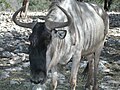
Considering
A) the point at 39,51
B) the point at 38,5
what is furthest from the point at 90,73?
the point at 38,5

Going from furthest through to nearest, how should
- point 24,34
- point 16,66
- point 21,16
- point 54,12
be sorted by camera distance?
1. point 21,16
2. point 24,34
3. point 16,66
4. point 54,12

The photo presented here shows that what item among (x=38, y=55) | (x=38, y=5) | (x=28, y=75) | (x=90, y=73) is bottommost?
(x=38, y=5)

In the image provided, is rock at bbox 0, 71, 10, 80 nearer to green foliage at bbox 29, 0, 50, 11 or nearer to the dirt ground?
the dirt ground

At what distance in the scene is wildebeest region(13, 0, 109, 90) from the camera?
5.14 metres

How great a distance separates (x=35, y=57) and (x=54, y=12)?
1.18 metres

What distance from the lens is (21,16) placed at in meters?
19.8

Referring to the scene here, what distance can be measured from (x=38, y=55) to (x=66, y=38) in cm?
97

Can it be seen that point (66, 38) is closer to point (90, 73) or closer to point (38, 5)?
point (90, 73)

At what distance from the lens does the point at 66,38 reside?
5938 millimetres

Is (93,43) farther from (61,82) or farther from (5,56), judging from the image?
(5,56)

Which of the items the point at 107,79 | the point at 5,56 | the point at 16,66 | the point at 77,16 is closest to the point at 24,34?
the point at 5,56

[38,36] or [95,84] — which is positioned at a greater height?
[38,36]

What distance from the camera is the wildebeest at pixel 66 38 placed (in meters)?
5.14

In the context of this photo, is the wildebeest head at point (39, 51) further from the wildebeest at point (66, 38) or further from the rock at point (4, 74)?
the rock at point (4, 74)
